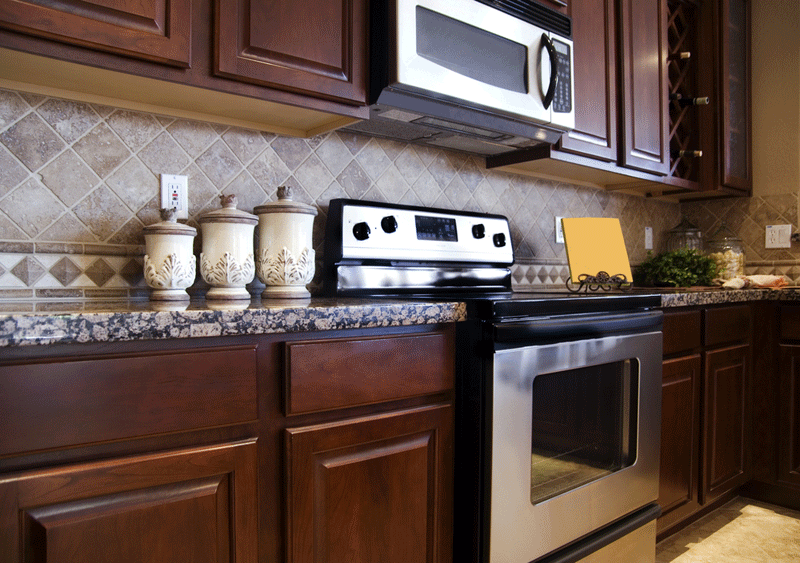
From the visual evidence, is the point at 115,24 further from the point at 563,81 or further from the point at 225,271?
the point at 563,81

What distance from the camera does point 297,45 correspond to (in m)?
1.27

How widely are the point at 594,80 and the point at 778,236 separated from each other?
1.53 metres

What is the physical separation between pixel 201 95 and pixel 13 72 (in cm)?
37

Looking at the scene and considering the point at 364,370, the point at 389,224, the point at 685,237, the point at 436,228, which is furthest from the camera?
the point at 685,237

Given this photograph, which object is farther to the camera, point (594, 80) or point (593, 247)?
point (594, 80)

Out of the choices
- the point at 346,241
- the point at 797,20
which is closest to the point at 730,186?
the point at 797,20

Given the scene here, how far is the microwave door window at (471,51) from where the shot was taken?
145cm

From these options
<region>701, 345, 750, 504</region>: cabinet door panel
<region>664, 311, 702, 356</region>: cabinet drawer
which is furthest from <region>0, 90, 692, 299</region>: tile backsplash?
<region>701, 345, 750, 504</region>: cabinet door panel

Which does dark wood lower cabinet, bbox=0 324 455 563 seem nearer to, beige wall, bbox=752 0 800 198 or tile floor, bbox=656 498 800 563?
tile floor, bbox=656 498 800 563

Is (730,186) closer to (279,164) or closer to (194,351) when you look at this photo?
(279,164)

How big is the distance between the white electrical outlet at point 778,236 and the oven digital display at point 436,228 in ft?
6.58

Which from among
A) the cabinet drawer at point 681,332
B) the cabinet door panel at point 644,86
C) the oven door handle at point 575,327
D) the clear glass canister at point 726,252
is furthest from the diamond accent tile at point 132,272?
the clear glass canister at point 726,252

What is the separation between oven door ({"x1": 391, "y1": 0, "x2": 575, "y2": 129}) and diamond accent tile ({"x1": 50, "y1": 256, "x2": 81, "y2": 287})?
883mm

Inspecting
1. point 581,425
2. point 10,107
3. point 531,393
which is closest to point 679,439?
point 581,425
